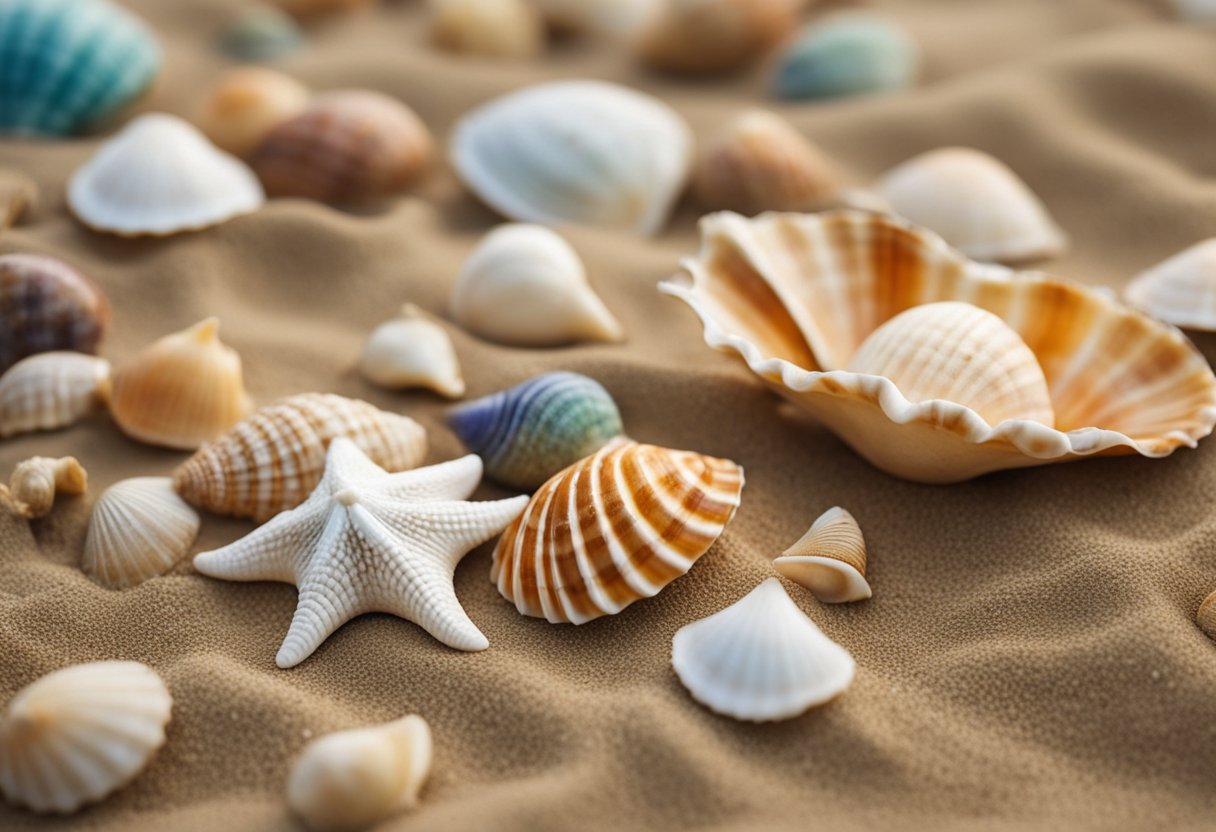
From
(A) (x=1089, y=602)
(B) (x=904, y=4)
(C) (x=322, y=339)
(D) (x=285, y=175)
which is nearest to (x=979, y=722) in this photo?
(A) (x=1089, y=602)

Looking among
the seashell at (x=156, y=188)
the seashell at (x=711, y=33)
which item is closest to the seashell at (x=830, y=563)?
the seashell at (x=156, y=188)

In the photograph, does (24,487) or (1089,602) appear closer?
(1089,602)

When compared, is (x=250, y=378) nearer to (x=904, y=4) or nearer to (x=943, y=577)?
(x=943, y=577)

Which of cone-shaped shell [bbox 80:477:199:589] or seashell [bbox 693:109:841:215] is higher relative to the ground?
seashell [bbox 693:109:841:215]

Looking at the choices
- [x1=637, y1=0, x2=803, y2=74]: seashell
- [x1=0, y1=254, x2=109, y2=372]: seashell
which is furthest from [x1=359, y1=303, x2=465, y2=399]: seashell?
[x1=637, y1=0, x2=803, y2=74]: seashell

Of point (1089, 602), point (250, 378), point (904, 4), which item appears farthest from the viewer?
point (904, 4)

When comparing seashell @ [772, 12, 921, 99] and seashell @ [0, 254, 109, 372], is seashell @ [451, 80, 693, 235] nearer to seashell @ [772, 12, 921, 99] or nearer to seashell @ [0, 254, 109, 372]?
seashell @ [772, 12, 921, 99]

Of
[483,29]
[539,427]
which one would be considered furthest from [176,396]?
[483,29]
